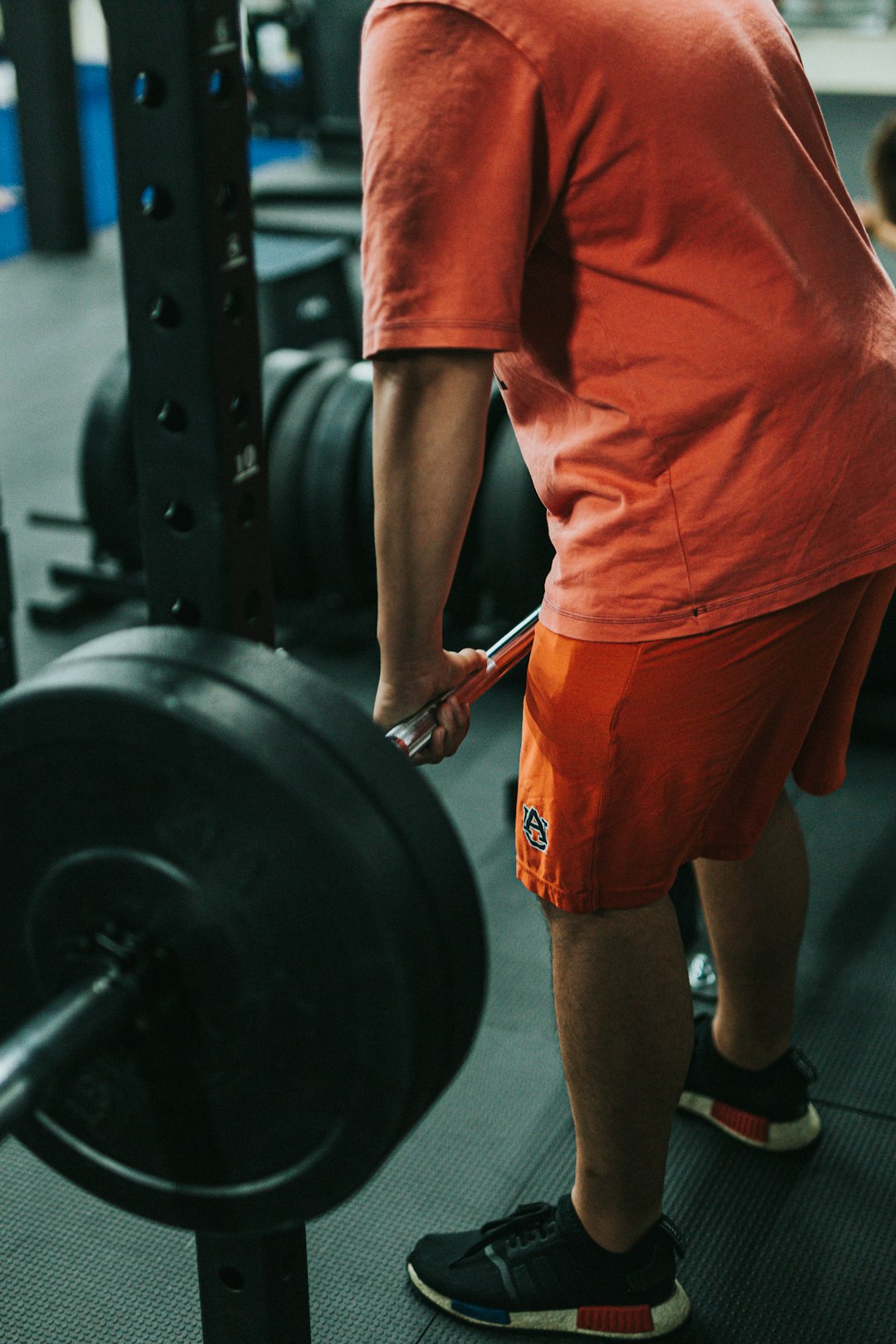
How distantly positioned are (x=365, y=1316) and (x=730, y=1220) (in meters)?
0.39

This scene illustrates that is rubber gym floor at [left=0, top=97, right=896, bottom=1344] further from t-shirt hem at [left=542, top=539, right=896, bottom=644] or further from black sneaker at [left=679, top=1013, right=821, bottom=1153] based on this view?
t-shirt hem at [left=542, top=539, right=896, bottom=644]

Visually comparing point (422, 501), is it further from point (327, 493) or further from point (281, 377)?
point (281, 377)

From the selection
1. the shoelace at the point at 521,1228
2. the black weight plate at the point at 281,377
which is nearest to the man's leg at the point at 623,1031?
the shoelace at the point at 521,1228

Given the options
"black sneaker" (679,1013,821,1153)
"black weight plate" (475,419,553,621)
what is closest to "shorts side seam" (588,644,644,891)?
"black sneaker" (679,1013,821,1153)

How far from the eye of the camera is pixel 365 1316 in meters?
1.44

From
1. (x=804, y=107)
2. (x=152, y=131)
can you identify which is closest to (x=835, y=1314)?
(x=804, y=107)

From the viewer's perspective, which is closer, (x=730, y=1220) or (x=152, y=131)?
(x=152, y=131)

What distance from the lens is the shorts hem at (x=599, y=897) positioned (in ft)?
3.98

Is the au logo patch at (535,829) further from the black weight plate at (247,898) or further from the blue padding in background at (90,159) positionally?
the blue padding in background at (90,159)

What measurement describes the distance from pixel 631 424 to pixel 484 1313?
0.87 metres

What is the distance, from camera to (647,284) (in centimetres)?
104

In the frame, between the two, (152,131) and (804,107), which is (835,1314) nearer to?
(804,107)

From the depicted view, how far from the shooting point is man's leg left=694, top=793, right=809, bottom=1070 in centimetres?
147

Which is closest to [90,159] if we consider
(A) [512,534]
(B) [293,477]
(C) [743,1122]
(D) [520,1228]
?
(B) [293,477]
